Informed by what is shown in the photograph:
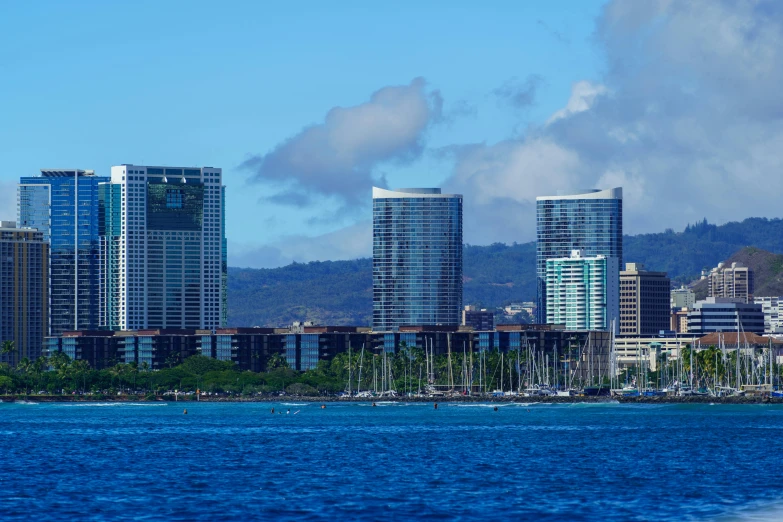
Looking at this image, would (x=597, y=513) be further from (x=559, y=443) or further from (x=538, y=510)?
(x=559, y=443)

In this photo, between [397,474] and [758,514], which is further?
[397,474]

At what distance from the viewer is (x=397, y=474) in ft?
329

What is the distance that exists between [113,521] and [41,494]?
15.2 metres

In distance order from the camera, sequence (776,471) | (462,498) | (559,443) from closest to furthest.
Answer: (462,498), (776,471), (559,443)

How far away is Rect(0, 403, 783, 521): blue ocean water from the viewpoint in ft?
260

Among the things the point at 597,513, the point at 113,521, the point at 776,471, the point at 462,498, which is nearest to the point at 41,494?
the point at 113,521

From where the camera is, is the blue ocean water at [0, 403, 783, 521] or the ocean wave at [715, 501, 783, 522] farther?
the blue ocean water at [0, 403, 783, 521]

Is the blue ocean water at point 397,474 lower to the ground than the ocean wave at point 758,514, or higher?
lower

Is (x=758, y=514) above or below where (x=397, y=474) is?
above

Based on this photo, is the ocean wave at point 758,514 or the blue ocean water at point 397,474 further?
the blue ocean water at point 397,474

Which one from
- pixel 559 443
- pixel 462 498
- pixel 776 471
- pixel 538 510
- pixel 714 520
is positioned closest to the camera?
pixel 714 520

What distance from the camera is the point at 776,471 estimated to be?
333ft

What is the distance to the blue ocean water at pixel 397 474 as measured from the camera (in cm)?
7931

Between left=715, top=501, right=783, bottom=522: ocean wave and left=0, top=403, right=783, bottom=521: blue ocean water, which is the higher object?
left=715, top=501, right=783, bottom=522: ocean wave
